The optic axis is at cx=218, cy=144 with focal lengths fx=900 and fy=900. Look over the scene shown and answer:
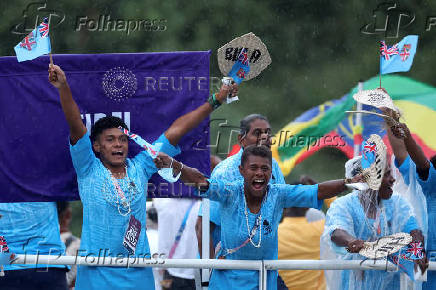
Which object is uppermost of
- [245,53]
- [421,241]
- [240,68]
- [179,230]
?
[245,53]

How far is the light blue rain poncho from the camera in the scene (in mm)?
6012

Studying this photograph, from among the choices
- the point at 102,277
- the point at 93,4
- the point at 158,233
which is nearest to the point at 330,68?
the point at 93,4

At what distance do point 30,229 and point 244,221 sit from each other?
162 centimetres

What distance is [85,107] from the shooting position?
6488mm

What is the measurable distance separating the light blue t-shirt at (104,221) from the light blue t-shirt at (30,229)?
62 centimetres

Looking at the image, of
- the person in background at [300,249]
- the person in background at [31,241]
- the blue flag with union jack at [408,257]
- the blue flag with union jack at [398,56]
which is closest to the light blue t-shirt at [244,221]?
the blue flag with union jack at [408,257]

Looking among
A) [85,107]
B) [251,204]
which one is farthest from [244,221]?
[85,107]

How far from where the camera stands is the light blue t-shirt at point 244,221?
5715mm

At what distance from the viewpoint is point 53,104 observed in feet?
21.3

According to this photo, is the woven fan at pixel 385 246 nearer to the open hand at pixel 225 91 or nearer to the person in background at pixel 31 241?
the open hand at pixel 225 91

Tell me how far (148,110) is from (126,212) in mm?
972

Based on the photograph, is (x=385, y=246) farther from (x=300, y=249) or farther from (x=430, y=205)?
(x=300, y=249)

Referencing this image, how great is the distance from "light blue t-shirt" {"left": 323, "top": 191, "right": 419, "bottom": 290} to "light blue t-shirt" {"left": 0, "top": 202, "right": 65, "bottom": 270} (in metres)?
1.97

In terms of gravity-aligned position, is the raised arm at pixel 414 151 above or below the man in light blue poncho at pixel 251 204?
above
